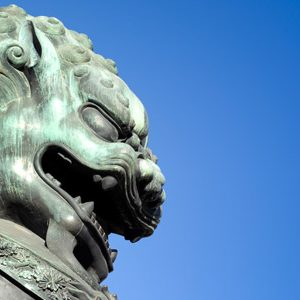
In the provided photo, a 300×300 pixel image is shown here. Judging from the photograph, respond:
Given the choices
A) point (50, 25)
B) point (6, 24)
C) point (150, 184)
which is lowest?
point (150, 184)

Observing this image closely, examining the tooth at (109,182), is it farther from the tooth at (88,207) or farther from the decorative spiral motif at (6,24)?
the decorative spiral motif at (6,24)

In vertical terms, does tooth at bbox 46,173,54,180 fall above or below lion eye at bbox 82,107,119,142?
below

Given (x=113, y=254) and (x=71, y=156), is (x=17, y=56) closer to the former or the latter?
(x=71, y=156)

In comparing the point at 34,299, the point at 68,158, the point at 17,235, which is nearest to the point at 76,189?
the point at 68,158

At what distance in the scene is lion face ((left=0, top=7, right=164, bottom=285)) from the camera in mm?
4344

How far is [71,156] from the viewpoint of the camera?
14.6 ft

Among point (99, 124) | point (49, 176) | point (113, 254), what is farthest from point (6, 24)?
point (113, 254)

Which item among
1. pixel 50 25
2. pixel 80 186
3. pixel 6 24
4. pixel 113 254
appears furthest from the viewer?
pixel 50 25

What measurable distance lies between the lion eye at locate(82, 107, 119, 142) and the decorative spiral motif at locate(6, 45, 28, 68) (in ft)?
1.15

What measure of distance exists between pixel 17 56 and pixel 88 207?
2.46ft

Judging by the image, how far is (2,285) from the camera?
382cm

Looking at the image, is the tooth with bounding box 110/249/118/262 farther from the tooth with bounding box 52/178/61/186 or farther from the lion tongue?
the tooth with bounding box 52/178/61/186

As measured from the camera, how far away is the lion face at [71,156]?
434 centimetres

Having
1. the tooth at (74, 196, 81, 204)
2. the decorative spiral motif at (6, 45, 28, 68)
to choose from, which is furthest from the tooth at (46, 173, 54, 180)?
the decorative spiral motif at (6, 45, 28, 68)
